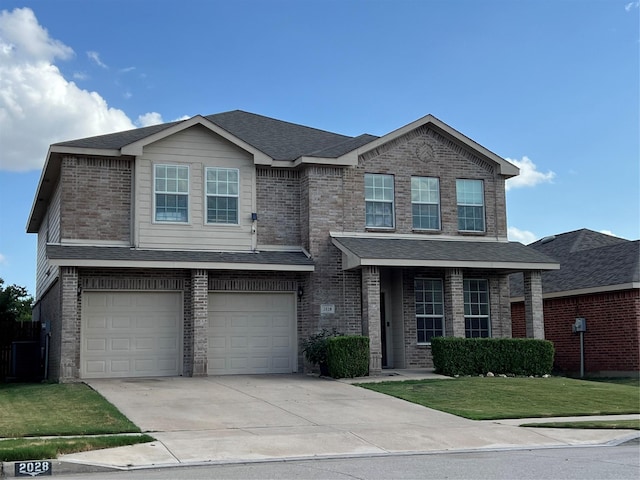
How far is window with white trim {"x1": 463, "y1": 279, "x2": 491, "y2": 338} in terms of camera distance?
2316 centimetres

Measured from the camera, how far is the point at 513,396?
17094 mm

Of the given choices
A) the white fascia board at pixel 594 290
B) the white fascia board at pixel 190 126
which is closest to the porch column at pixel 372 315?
the white fascia board at pixel 190 126

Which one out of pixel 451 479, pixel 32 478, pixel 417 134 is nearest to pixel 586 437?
pixel 451 479

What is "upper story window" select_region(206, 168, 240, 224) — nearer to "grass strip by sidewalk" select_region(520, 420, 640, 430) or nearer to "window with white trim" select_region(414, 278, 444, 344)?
"window with white trim" select_region(414, 278, 444, 344)

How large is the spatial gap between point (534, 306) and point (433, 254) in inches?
139

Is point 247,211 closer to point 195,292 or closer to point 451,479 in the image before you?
point 195,292

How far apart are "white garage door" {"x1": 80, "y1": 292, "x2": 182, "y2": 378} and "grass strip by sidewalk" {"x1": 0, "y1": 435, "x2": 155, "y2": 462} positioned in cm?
870

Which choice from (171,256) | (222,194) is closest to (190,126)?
(222,194)

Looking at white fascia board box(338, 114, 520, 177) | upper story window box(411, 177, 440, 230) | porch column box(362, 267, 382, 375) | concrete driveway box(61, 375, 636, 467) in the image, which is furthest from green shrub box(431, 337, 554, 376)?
white fascia board box(338, 114, 520, 177)

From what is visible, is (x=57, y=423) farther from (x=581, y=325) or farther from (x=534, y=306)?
(x=581, y=325)

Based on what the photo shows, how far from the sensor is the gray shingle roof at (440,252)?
20.8 m

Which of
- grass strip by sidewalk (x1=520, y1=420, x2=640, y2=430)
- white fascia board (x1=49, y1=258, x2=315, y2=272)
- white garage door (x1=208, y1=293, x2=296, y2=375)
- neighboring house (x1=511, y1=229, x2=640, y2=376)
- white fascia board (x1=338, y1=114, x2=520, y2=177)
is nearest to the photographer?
grass strip by sidewalk (x1=520, y1=420, x2=640, y2=430)

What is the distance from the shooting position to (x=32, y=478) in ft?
30.9

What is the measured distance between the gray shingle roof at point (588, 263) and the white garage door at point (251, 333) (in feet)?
32.2
